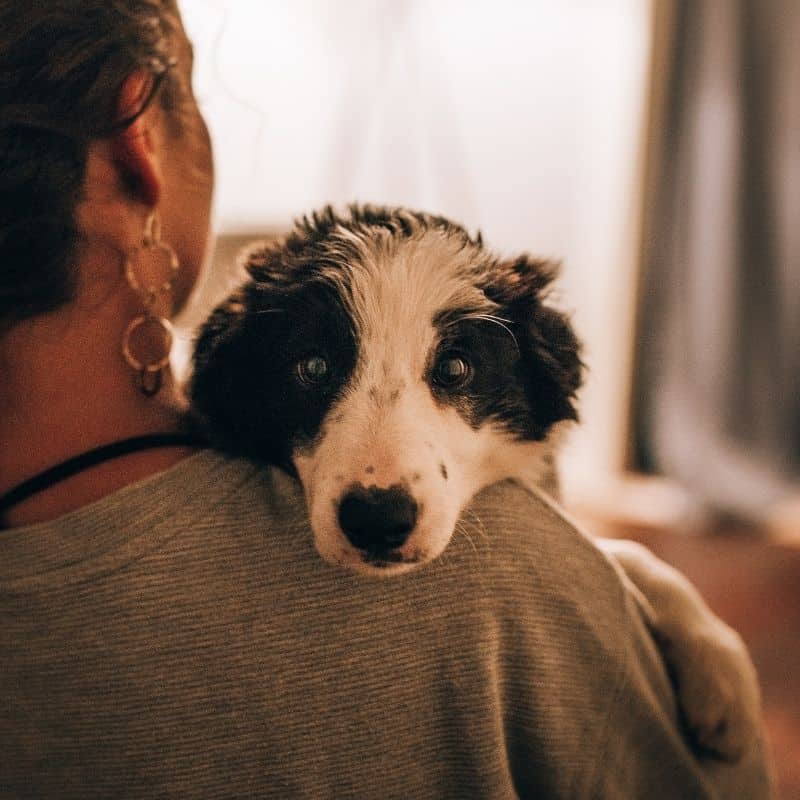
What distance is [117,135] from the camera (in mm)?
918

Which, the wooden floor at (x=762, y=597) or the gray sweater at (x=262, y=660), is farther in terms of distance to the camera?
the wooden floor at (x=762, y=597)

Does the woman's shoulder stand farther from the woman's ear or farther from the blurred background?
the blurred background

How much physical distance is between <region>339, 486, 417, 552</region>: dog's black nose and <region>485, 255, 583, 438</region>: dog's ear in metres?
0.34

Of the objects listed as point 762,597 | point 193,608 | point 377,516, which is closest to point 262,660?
point 193,608

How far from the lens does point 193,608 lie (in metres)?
0.81

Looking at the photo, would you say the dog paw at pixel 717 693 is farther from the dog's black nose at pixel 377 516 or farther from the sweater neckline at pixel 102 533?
the sweater neckline at pixel 102 533

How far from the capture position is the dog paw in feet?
3.45

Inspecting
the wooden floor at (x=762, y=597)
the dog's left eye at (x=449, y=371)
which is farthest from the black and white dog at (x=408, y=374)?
the wooden floor at (x=762, y=597)

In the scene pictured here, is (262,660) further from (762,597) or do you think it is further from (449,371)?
(762,597)

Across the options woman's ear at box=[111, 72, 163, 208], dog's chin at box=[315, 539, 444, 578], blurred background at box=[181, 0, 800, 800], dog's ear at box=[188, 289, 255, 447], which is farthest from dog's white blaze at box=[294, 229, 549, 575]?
blurred background at box=[181, 0, 800, 800]

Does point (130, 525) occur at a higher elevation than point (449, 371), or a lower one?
lower

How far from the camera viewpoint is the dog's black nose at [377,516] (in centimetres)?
85

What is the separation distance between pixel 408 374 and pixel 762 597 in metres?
2.71

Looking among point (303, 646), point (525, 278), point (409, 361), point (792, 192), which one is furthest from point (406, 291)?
point (792, 192)
